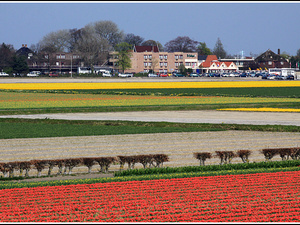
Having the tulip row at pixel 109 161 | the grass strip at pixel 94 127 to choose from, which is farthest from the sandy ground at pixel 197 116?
the tulip row at pixel 109 161

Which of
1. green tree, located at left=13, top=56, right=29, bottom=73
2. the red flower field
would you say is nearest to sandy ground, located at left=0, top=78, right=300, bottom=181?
the red flower field

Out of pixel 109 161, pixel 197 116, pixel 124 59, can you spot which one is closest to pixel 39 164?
pixel 109 161

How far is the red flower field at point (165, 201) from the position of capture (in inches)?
559

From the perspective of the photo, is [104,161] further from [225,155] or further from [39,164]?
[225,155]

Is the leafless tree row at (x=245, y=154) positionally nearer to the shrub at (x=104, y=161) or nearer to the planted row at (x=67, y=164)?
the planted row at (x=67, y=164)

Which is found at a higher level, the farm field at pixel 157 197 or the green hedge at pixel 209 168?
the farm field at pixel 157 197

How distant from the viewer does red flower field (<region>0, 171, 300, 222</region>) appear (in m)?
14.2

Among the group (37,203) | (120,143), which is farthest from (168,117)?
(37,203)

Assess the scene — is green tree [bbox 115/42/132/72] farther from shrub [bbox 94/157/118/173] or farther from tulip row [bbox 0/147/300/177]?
shrub [bbox 94/157/118/173]

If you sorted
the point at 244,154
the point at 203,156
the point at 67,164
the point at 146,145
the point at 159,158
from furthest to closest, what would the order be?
the point at 146,145 < the point at 244,154 < the point at 203,156 < the point at 159,158 < the point at 67,164

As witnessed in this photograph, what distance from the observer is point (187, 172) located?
21078mm

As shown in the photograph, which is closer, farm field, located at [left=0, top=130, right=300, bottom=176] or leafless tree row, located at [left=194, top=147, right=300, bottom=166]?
leafless tree row, located at [left=194, top=147, right=300, bottom=166]

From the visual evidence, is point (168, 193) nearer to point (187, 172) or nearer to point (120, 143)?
point (187, 172)

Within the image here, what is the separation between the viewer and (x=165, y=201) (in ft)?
52.5
